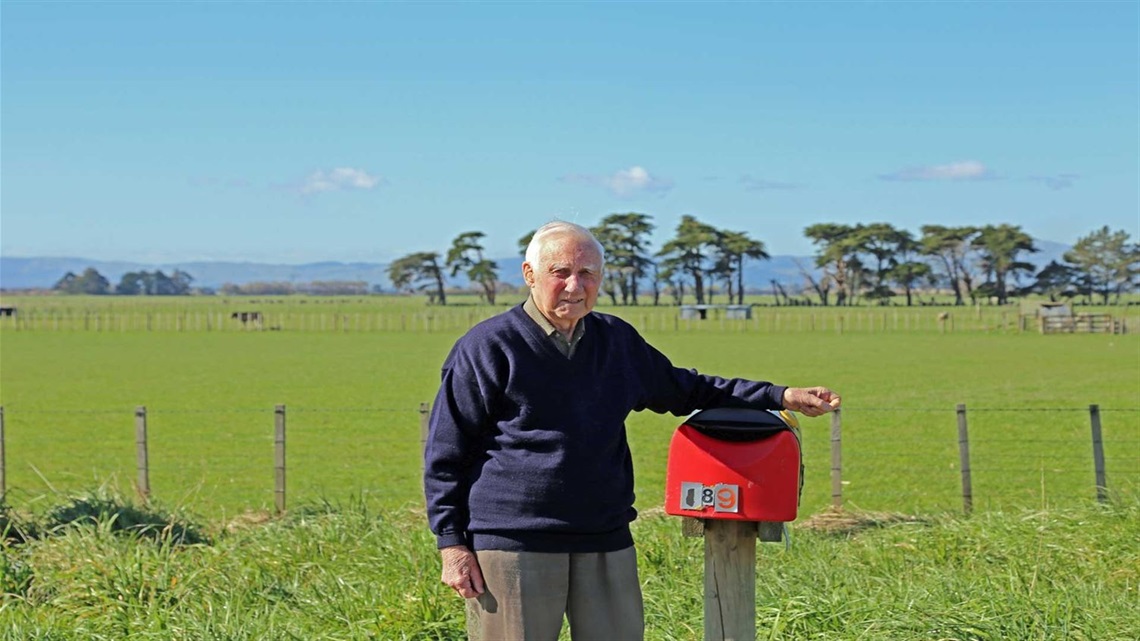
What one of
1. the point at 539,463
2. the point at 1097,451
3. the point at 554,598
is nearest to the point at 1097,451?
the point at 1097,451

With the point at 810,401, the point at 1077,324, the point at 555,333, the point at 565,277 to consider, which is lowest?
the point at 1077,324

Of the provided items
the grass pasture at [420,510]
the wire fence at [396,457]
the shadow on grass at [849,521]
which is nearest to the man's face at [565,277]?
the grass pasture at [420,510]

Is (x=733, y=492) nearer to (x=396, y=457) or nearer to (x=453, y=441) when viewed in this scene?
(x=453, y=441)

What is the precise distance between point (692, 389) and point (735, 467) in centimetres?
40

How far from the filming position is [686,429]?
156 inches

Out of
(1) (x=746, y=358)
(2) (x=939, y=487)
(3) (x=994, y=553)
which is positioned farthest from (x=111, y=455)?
(1) (x=746, y=358)

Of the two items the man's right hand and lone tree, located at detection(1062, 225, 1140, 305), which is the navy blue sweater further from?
lone tree, located at detection(1062, 225, 1140, 305)

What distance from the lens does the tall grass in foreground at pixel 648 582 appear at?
17.3 ft

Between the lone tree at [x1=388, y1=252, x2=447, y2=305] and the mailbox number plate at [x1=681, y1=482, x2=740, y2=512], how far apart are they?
167184 mm

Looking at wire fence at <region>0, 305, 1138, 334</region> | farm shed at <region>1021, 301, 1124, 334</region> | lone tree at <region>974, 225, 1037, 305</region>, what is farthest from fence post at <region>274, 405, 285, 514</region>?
lone tree at <region>974, 225, 1037, 305</region>

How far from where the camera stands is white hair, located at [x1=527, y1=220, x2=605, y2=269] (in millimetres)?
3932

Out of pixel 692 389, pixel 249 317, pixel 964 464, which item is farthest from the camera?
pixel 249 317

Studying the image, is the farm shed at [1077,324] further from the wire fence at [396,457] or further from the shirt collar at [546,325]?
the shirt collar at [546,325]

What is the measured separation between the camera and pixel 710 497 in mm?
3885
